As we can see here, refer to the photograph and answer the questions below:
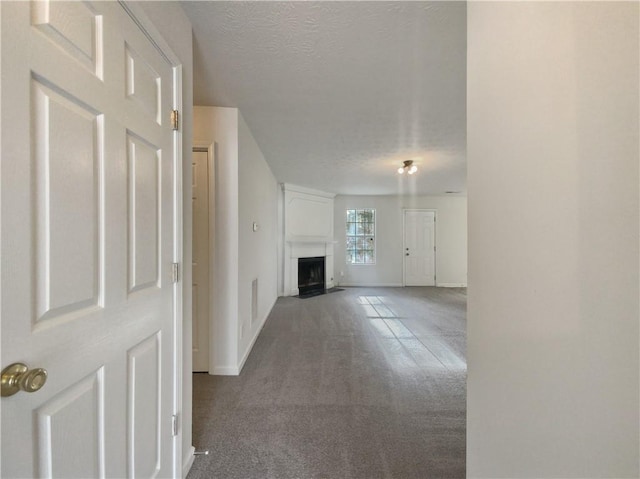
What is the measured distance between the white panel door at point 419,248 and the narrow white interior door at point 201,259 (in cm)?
574

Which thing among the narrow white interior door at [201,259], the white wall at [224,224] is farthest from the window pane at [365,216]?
the narrow white interior door at [201,259]

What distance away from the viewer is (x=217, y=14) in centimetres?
135

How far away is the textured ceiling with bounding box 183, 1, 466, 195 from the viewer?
4.42 feet

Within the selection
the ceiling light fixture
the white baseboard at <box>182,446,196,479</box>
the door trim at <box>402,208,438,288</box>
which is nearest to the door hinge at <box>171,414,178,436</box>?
the white baseboard at <box>182,446,196,479</box>

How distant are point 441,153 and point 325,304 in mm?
3162

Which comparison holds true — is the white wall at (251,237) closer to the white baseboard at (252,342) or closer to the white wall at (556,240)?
the white baseboard at (252,342)

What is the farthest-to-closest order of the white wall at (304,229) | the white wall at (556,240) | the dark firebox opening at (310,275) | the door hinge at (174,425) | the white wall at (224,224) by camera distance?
the dark firebox opening at (310,275) < the white wall at (304,229) < the white wall at (224,224) < the door hinge at (174,425) < the white wall at (556,240)

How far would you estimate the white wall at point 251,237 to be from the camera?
2477mm

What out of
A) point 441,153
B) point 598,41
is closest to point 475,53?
point 598,41

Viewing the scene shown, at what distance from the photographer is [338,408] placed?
6.07 feet

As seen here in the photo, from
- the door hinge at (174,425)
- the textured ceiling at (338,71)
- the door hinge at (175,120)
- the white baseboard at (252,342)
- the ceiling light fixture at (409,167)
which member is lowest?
the white baseboard at (252,342)

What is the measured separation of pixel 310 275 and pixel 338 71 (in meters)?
4.74

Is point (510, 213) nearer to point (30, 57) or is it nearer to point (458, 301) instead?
point (30, 57)

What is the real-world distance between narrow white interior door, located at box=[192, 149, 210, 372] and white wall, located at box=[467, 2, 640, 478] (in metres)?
2.09
